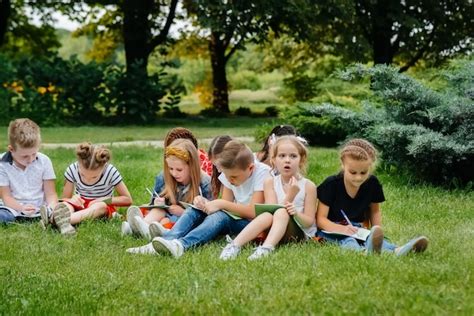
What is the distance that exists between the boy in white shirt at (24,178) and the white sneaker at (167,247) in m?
1.82

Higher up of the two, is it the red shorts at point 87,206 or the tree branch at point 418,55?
the tree branch at point 418,55

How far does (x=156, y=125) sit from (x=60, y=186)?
10.9m

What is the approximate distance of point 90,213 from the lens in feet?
22.1

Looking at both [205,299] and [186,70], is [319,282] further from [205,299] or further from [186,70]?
[186,70]

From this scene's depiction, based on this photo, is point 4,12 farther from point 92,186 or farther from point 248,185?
point 248,185

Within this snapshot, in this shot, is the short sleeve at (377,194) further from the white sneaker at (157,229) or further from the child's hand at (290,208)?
the white sneaker at (157,229)

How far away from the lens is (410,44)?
81.1ft

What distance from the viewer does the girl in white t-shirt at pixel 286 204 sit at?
5363 mm

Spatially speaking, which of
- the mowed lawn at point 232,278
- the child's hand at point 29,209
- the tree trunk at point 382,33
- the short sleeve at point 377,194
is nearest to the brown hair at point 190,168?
the mowed lawn at point 232,278

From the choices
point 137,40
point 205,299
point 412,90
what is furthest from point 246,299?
point 137,40

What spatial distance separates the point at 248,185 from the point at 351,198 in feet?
2.76

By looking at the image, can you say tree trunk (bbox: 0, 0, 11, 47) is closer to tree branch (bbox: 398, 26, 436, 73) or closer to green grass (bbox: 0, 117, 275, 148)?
green grass (bbox: 0, 117, 275, 148)

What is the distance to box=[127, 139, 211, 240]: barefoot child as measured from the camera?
6133mm

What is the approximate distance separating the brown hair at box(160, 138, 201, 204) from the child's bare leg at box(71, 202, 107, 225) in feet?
2.15
